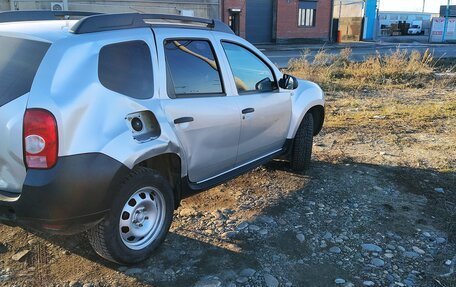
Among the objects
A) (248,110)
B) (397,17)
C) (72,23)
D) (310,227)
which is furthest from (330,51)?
(397,17)

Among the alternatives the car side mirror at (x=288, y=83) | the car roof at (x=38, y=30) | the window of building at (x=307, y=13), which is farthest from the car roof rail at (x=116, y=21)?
the window of building at (x=307, y=13)

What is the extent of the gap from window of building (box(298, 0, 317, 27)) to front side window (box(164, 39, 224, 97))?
4003 cm

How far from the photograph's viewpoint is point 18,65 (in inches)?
120

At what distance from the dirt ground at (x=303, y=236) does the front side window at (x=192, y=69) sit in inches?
50.6

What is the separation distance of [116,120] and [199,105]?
2.92 ft

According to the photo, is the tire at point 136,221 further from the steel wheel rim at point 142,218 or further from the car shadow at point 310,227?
the car shadow at point 310,227

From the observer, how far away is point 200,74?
3.97 m

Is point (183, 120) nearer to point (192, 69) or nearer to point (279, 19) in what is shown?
point (192, 69)

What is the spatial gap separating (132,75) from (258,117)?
1612 millimetres

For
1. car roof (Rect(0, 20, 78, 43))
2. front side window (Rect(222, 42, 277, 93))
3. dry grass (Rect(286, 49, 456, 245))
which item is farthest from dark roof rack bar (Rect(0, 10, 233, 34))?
dry grass (Rect(286, 49, 456, 245))

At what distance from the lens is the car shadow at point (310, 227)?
3.50 metres

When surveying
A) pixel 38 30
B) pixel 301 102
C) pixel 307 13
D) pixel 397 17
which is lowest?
pixel 301 102

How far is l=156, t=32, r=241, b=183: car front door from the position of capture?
3.62 m

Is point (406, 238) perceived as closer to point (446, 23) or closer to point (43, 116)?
point (43, 116)
